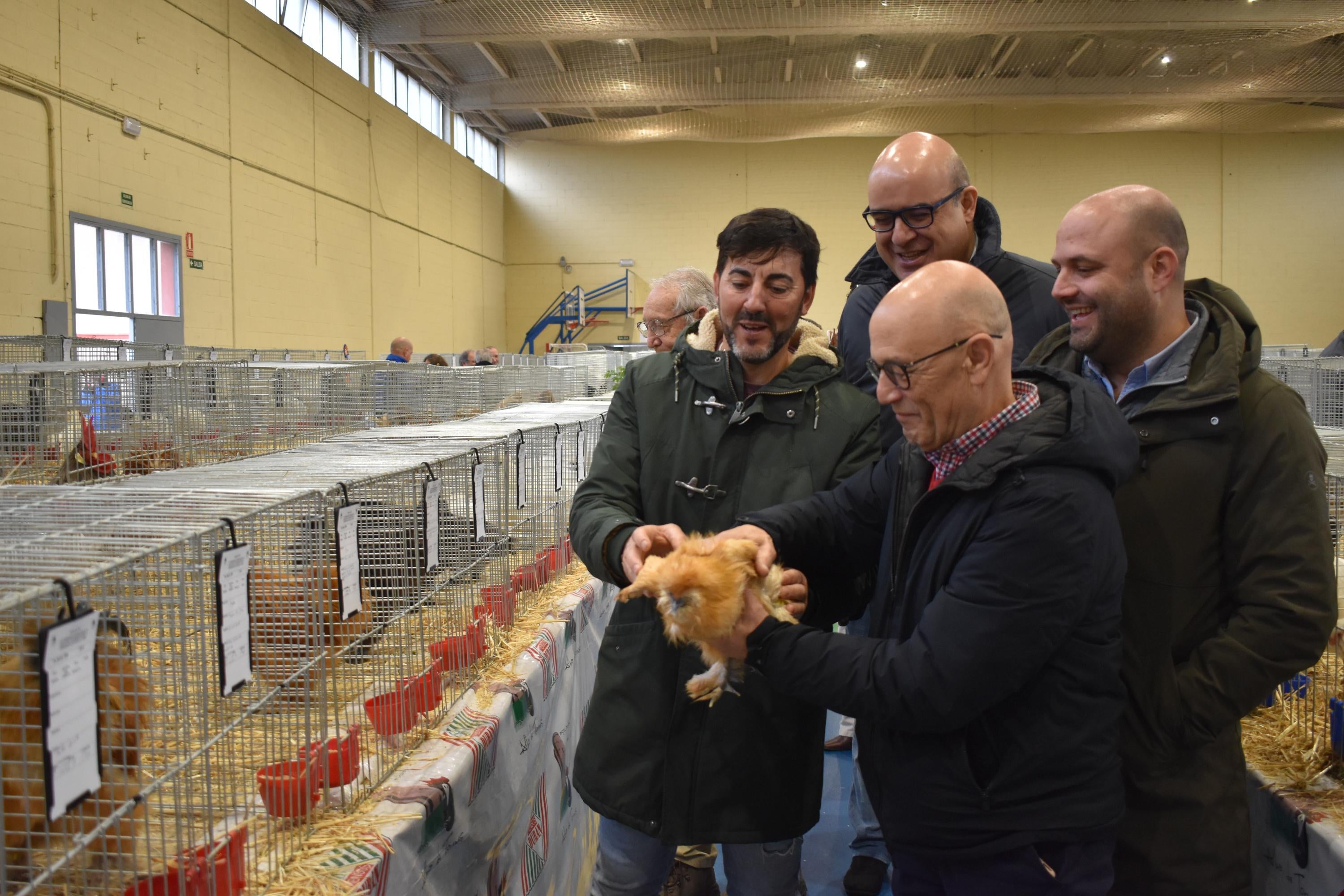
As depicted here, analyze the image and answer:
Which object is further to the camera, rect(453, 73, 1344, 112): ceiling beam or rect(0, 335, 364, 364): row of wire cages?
rect(453, 73, 1344, 112): ceiling beam

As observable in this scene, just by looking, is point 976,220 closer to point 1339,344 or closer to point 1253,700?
point 1253,700

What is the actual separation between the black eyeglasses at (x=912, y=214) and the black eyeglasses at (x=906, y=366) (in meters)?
0.87

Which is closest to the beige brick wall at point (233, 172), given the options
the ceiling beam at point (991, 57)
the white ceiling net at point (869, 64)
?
the white ceiling net at point (869, 64)

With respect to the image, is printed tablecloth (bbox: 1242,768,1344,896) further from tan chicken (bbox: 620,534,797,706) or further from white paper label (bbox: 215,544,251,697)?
white paper label (bbox: 215,544,251,697)

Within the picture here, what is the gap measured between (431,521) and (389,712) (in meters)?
0.43

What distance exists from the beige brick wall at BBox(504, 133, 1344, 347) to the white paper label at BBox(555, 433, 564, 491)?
631 inches

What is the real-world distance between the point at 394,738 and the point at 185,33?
10.5m

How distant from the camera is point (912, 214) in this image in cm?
220

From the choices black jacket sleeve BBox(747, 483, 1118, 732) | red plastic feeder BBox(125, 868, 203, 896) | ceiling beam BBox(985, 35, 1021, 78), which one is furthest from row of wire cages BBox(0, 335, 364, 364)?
ceiling beam BBox(985, 35, 1021, 78)

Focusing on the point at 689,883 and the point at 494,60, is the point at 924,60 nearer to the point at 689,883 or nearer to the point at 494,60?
the point at 494,60

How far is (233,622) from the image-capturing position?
4.58 feet

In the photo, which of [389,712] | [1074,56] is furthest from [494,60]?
[389,712]

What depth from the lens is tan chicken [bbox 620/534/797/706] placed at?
1.40m

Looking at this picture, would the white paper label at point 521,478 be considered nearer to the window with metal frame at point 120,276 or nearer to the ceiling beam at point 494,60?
the window with metal frame at point 120,276
